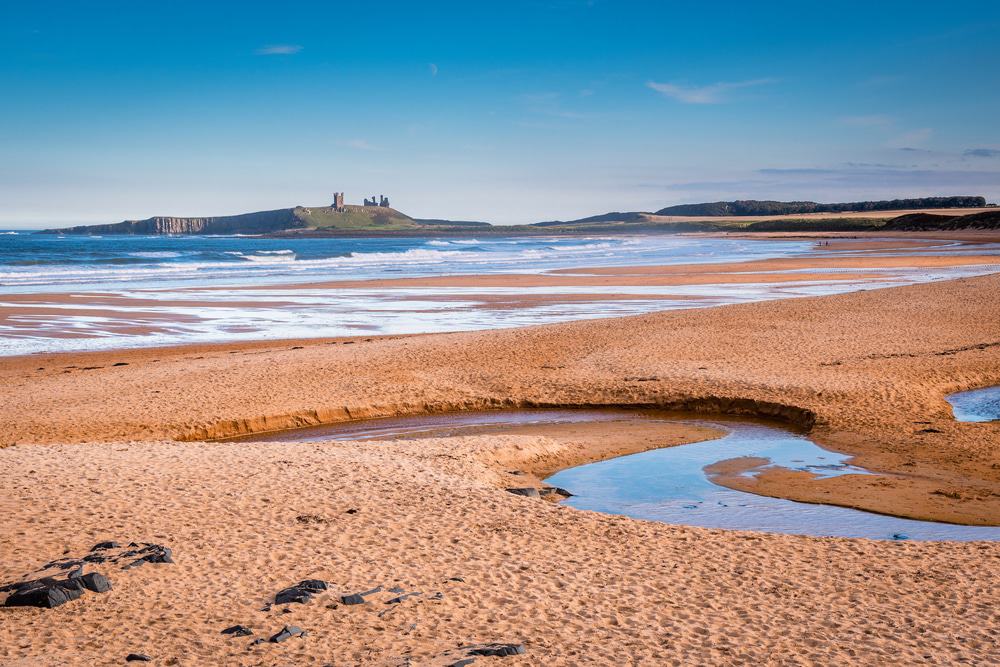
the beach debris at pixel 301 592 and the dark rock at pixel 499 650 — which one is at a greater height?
the beach debris at pixel 301 592

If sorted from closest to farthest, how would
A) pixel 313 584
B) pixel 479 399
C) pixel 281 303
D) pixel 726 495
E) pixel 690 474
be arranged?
1. pixel 313 584
2. pixel 726 495
3. pixel 690 474
4. pixel 479 399
5. pixel 281 303

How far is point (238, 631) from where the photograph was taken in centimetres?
634

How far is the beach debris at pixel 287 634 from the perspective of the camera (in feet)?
20.5

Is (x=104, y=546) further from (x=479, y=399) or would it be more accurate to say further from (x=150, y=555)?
(x=479, y=399)

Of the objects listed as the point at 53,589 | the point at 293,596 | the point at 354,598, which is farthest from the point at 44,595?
the point at 354,598

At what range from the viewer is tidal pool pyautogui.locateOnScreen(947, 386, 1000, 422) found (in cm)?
1441

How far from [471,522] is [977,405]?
10.6m

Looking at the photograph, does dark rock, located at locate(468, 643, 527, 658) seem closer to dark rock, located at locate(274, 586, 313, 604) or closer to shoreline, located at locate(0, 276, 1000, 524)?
dark rock, located at locate(274, 586, 313, 604)

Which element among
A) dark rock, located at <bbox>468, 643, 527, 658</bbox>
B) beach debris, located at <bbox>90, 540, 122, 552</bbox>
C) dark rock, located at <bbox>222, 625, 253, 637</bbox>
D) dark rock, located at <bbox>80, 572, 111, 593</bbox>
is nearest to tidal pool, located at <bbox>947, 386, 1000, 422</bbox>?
dark rock, located at <bbox>468, 643, 527, 658</bbox>

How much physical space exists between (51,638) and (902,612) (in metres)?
6.16

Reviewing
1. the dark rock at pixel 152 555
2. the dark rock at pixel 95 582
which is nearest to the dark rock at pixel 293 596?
the dark rock at pixel 152 555

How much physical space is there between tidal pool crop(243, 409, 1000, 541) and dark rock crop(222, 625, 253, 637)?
4.99 metres

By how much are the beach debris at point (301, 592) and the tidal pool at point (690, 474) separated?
423 centimetres

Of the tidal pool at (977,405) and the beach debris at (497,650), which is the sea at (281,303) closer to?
the tidal pool at (977,405)
